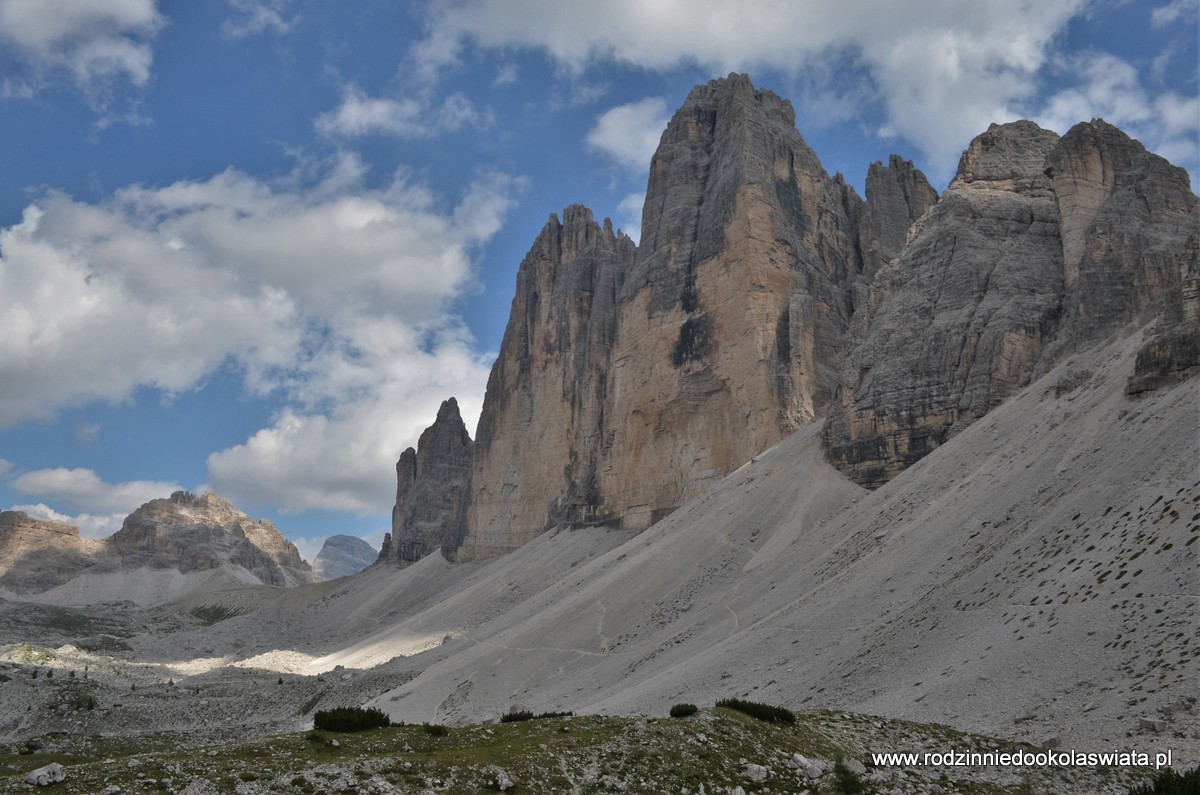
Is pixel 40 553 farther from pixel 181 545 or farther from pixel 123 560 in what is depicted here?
pixel 181 545

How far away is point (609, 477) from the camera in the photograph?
85500 millimetres

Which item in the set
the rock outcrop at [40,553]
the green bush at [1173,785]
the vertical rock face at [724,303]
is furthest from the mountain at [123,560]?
the green bush at [1173,785]

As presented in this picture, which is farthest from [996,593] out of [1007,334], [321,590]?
[321,590]

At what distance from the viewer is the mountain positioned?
538ft

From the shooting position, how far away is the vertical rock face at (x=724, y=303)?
237 ft

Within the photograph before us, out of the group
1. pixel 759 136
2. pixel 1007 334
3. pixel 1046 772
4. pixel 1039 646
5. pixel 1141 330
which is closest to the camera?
pixel 1046 772

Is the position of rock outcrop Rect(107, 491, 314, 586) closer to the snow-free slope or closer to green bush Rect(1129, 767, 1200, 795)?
the snow-free slope

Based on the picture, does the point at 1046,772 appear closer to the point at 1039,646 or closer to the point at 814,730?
the point at 814,730

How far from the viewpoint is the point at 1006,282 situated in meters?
53.7

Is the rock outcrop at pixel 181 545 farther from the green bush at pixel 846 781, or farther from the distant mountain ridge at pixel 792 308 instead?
the green bush at pixel 846 781

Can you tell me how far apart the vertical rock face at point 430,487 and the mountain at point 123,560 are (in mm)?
39960

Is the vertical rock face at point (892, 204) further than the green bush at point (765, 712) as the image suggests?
Yes

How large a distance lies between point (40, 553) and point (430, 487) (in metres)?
83.8

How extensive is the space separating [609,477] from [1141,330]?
50.3m
